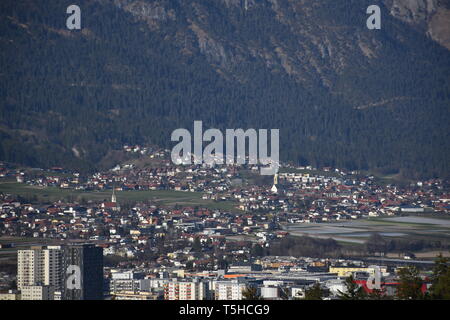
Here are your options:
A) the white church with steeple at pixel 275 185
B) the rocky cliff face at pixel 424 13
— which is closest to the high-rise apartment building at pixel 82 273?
the white church with steeple at pixel 275 185

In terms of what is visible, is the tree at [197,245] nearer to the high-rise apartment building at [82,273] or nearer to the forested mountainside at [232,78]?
the high-rise apartment building at [82,273]

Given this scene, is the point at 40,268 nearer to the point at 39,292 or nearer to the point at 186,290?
the point at 39,292

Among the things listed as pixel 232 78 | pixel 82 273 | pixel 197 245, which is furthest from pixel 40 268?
pixel 232 78

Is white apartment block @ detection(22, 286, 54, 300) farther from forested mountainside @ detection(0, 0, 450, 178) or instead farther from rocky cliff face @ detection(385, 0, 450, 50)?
rocky cliff face @ detection(385, 0, 450, 50)

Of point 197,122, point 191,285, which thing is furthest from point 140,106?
point 191,285

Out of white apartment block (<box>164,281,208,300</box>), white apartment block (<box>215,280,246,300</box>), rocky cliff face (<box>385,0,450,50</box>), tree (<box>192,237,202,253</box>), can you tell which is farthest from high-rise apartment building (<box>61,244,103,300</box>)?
rocky cliff face (<box>385,0,450,50</box>)
